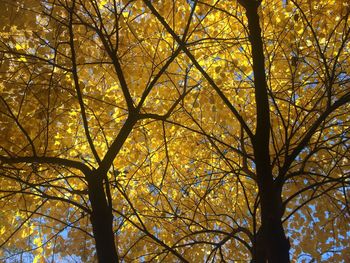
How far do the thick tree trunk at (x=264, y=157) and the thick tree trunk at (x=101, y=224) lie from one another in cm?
124

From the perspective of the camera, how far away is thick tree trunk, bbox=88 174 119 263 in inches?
131

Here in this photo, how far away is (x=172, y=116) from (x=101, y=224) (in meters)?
2.54

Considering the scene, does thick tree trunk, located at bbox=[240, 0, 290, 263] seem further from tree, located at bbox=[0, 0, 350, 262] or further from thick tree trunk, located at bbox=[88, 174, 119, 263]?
thick tree trunk, located at bbox=[88, 174, 119, 263]

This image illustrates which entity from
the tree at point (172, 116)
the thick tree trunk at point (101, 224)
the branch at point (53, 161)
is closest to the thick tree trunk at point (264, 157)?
the tree at point (172, 116)

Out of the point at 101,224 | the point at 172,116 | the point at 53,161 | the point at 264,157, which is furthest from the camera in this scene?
the point at 172,116

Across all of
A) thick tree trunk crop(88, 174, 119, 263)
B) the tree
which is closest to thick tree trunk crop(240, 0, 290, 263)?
the tree

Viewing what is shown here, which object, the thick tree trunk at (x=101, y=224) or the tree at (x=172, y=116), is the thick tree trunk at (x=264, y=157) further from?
the thick tree trunk at (x=101, y=224)

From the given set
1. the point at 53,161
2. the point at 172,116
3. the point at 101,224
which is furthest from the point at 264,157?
the point at 172,116

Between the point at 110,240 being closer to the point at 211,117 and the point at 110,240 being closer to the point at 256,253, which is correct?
the point at 256,253

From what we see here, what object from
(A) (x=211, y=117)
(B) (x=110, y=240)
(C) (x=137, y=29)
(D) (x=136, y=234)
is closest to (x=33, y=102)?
(C) (x=137, y=29)

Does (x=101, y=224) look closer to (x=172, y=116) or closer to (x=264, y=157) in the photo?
(x=264, y=157)

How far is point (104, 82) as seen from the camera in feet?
17.5

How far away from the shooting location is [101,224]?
3428mm

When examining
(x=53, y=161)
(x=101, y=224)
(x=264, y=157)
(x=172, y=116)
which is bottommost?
(x=101, y=224)
